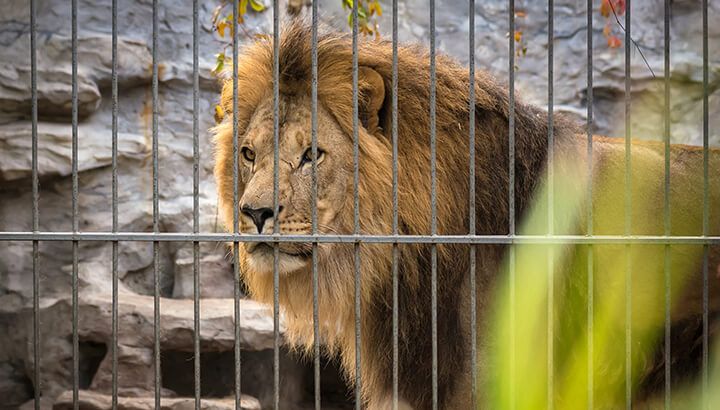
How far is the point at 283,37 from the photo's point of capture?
3.38 m

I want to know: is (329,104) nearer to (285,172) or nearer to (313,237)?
(285,172)

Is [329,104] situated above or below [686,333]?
above

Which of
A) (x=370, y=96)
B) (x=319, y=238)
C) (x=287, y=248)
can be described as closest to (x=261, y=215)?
(x=287, y=248)

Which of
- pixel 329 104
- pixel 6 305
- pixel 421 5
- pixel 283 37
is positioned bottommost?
pixel 6 305

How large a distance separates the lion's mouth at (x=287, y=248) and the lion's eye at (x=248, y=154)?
0.37 metres

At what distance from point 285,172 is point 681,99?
5162 mm

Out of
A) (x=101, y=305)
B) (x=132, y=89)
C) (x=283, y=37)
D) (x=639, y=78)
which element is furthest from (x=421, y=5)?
(x=283, y=37)

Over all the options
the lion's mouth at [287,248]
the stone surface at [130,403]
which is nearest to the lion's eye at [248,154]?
the lion's mouth at [287,248]

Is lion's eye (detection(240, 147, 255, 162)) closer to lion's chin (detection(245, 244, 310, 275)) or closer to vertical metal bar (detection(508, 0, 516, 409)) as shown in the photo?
lion's chin (detection(245, 244, 310, 275))

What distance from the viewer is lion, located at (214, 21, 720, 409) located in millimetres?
3162

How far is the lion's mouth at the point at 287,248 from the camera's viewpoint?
9.70ft

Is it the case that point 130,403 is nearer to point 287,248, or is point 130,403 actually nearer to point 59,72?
point 59,72

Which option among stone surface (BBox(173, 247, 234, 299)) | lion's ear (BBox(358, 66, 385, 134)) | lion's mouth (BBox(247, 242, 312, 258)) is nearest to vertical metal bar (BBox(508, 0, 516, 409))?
lion's ear (BBox(358, 66, 385, 134))

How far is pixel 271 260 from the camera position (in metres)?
2.98
